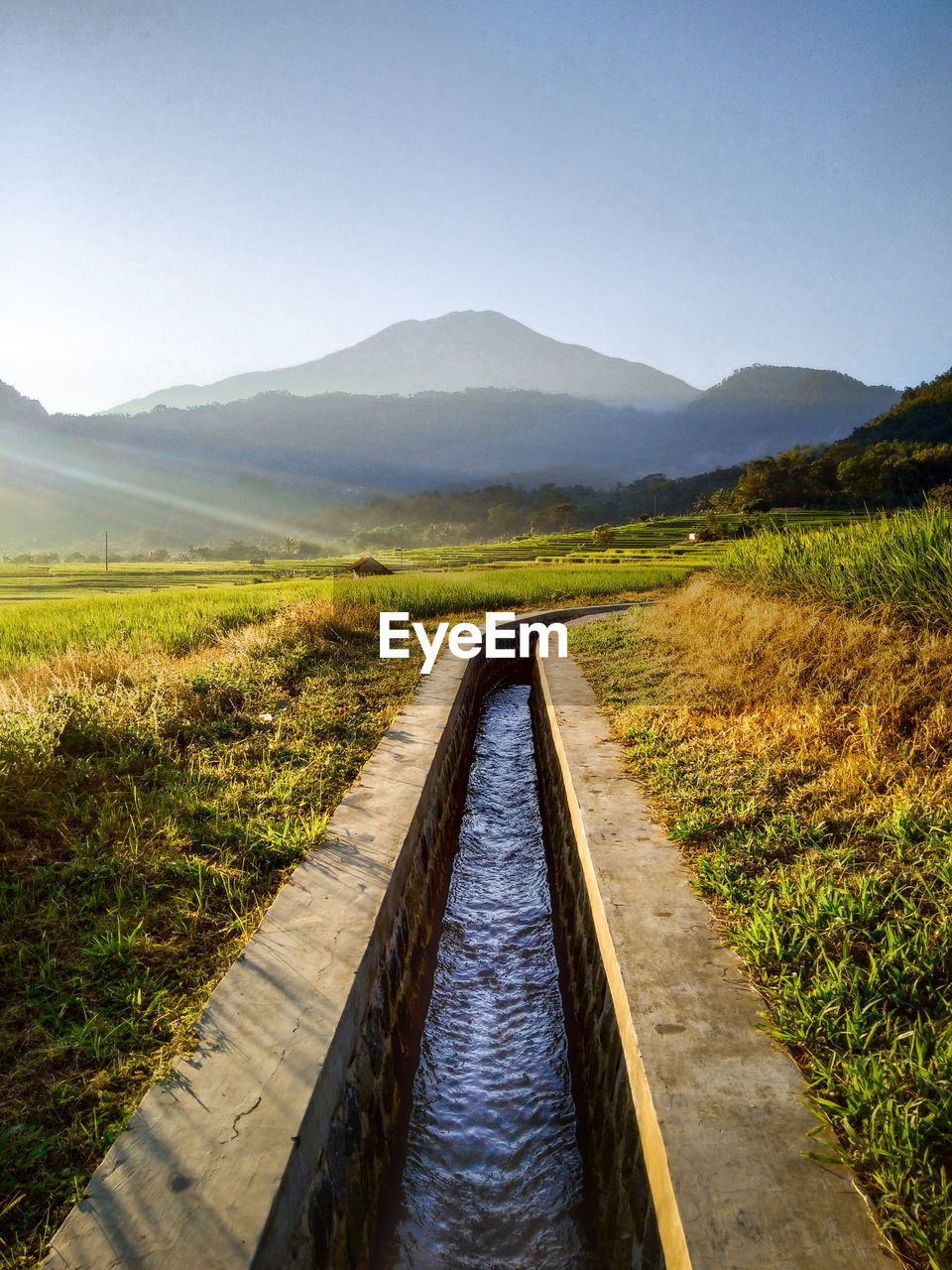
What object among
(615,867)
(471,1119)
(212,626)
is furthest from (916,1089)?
(212,626)

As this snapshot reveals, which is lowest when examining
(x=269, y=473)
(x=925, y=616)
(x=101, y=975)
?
(x=101, y=975)

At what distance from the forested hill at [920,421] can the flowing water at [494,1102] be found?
2398 inches

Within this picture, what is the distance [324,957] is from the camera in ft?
9.02

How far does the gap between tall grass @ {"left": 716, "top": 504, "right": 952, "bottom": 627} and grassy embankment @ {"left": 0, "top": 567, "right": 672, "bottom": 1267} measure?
15.2 ft


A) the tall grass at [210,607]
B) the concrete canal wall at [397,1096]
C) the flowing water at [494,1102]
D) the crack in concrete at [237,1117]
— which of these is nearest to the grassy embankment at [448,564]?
the tall grass at [210,607]

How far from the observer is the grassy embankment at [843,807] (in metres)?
1.94

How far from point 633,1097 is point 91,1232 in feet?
5.36

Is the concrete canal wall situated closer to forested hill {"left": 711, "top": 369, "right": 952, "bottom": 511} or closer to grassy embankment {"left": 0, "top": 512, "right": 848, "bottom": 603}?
grassy embankment {"left": 0, "top": 512, "right": 848, "bottom": 603}

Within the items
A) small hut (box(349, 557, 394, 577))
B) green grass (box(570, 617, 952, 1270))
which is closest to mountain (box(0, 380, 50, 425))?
small hut (box(349, 557, 394, 577))

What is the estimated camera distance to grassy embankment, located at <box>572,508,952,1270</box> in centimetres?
194

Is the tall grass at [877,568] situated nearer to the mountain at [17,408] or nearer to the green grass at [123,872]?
the green grass at [123,872]

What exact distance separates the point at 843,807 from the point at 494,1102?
240 cm

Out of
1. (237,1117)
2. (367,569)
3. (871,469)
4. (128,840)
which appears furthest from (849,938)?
(871,469)

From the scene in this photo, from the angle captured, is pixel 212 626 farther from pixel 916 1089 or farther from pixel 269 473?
pixel 269 473
